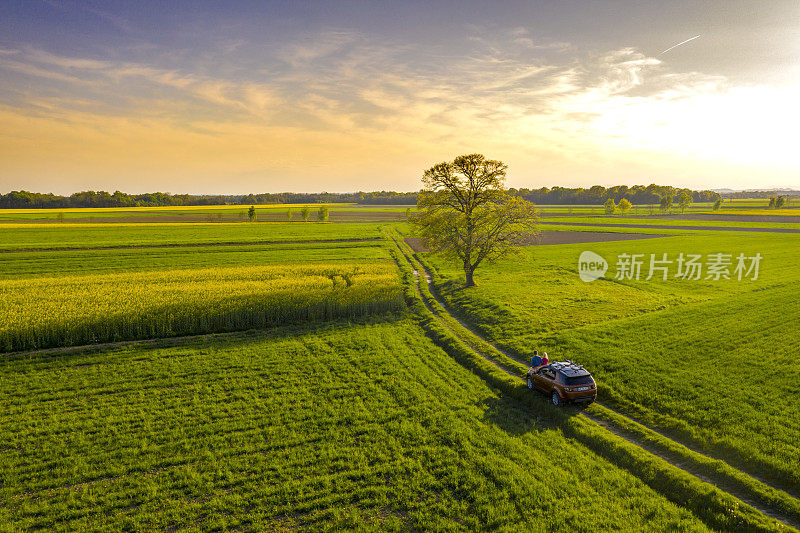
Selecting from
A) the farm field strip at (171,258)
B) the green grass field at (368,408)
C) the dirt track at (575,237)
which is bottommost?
the green grass field at (368,408)

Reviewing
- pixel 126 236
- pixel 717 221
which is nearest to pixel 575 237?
pixel 717 221

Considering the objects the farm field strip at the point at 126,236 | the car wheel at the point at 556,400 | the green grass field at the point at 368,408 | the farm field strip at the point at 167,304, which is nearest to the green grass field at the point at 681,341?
the green grass field at the point at 368,408

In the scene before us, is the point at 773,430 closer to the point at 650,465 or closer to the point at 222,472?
the point at 650,465

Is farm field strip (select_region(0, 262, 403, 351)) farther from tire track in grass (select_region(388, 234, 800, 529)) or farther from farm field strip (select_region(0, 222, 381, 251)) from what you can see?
farm field strip (select_region(0, 222, 381, 251))

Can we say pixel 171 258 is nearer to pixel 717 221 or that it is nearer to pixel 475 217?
pixel 475 217

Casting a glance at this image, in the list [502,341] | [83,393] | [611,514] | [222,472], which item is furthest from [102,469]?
[502,341]

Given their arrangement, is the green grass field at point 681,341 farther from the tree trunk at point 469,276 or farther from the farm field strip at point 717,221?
the farm field strip at point 717,221
